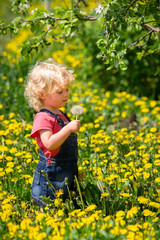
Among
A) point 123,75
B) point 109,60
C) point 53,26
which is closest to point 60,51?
A: point 123,75

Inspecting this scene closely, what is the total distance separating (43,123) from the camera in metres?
2.06

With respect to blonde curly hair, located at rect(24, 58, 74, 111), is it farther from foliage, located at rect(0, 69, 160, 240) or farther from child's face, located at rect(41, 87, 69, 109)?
foliage, located at rect(0, 69, 160, 240)

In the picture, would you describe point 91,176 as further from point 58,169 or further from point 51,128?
point 51,128

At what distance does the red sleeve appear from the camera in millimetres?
2041

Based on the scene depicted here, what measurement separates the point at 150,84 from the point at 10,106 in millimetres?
2280

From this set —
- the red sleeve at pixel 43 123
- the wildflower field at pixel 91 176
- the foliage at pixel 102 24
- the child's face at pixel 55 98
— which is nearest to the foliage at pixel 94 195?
the wildflower field at pixel 91 176

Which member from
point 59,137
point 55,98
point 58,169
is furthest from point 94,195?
point 55,98

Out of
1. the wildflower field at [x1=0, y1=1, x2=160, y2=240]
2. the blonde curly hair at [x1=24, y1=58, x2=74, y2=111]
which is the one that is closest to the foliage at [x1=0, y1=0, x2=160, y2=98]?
the wildflower field at [x1=0, y1=1, x2=160, y2=240]

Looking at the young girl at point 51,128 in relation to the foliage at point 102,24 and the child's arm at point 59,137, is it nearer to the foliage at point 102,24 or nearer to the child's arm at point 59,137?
the child's arm at point 59,137

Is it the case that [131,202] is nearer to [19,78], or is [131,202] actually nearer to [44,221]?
[44,221]

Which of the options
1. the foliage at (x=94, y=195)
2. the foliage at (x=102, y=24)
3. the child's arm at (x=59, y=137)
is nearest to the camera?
the foliage at (x=94, y=195)

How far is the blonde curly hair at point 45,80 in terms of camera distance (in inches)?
83.0

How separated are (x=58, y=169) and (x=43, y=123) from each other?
32cm

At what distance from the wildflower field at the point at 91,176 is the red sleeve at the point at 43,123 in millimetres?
421
